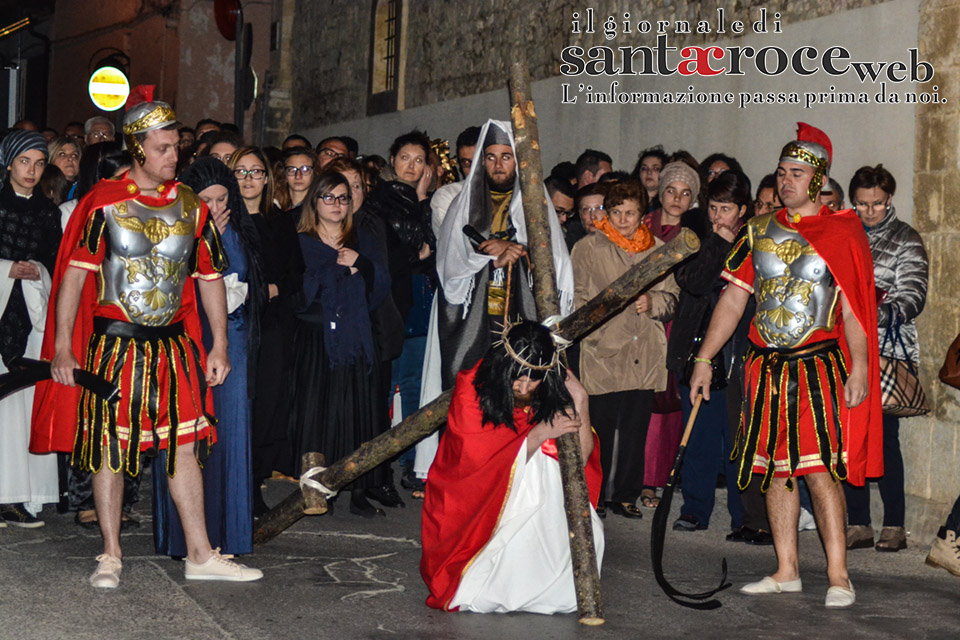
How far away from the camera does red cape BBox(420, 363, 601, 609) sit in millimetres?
5383

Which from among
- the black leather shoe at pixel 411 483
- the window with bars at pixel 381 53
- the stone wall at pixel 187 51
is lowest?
the black leather shoe at pixel 411 483

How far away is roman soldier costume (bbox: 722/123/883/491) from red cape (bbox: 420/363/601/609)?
1.07 meters

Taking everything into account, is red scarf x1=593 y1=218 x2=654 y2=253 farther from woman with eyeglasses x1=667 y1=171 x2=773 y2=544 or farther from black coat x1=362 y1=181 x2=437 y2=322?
black coat x1=362 y1=181 x2=437 y2=322

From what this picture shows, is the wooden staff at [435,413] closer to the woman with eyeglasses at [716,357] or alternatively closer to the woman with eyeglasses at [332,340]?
the woman with eyeglasses at [332,340]

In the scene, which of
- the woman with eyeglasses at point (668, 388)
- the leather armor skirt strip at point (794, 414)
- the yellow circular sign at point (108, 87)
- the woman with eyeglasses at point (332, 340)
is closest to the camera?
the leather armor skirt strip at point (794, 414)

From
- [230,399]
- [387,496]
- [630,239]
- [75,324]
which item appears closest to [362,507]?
[387,496]

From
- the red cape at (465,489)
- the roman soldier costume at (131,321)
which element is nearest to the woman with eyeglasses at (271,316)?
the roman soldier costume at (131,321)

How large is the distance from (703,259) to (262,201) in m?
2.41

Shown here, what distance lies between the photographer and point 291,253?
713cm

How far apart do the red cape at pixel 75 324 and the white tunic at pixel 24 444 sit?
1245 millimetres

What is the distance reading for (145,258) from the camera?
18.1 ft

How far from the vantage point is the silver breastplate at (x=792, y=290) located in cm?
587

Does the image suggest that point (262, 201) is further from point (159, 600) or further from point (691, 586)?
point (691, 586)

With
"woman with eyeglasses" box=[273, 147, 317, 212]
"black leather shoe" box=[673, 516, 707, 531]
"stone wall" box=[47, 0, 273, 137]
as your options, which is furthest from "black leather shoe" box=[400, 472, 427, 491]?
"stone wall" box=[47, 0, 273, 137]
